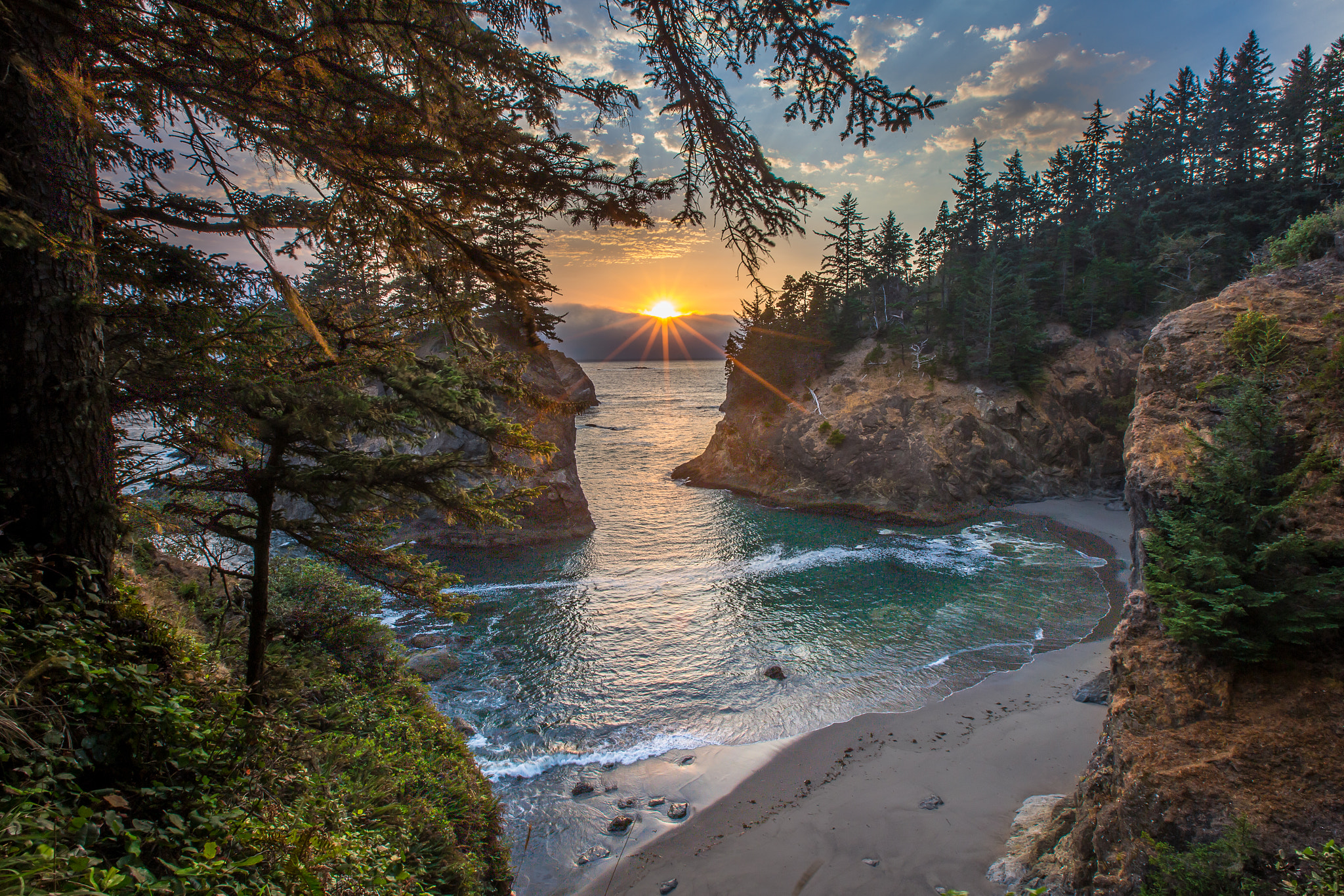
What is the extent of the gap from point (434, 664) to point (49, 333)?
1671 centimetres

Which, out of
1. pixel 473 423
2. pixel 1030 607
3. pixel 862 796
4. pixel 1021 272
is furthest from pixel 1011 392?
pixel 473 423

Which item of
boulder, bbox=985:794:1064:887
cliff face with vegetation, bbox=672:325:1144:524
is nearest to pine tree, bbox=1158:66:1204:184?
cliff face with vegetation, bbox=672:325:1144:524

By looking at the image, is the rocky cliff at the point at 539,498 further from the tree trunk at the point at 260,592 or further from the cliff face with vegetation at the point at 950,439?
the tree trunk at the point at 260,592

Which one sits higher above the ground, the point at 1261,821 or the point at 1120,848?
the point at 1261,821

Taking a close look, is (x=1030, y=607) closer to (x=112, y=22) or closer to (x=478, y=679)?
(x=478, y=679)

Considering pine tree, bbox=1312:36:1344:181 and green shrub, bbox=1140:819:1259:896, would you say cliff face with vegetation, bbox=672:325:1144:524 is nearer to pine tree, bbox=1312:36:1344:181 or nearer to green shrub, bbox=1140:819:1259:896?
pine tree, bbox=1312:36:1344:181

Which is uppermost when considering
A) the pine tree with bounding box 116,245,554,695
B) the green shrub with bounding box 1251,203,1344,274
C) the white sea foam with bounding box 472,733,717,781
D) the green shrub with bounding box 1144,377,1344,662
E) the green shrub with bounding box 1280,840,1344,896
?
the green shrub with bounding box 1251,203,1344,274

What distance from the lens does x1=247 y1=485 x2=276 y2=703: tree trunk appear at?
639 centimetres

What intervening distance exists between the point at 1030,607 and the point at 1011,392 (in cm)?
2123

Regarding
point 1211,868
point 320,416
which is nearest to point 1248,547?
point 1211,868

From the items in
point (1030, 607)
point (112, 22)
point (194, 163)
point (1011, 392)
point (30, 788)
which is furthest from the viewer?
point (1011, 392)

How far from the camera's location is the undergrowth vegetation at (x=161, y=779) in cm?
280

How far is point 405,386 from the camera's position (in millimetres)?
6145

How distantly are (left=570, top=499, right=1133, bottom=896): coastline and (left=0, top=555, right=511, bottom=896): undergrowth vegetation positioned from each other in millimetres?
5572
